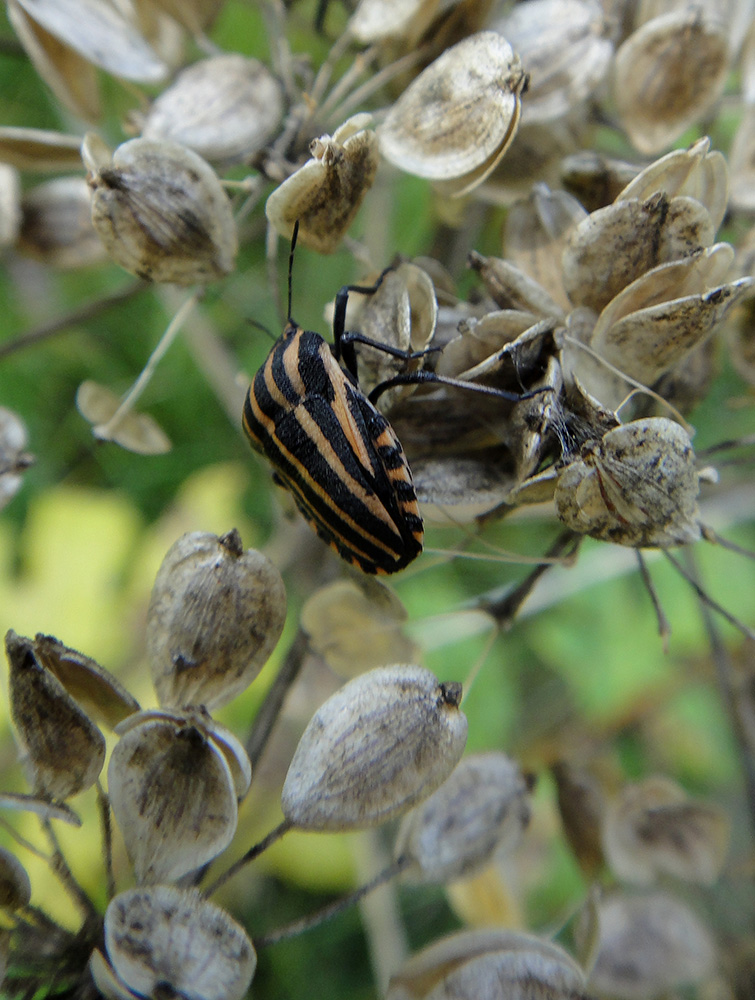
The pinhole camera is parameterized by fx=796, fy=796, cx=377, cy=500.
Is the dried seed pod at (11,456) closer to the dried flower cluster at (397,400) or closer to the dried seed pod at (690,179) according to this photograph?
the dried flower cluster at (397,400)

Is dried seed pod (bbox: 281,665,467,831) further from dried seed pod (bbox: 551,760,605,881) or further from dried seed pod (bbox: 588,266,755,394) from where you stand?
dried seed pod (bbox: 551,760,605,881)

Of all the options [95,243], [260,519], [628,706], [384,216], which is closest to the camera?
[95,243]

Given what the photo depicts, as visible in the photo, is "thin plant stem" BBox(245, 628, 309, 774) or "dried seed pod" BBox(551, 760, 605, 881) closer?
"thin plant stem" BBox(245, 628, 309, 774)

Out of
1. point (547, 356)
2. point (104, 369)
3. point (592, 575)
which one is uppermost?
point (547, 356)

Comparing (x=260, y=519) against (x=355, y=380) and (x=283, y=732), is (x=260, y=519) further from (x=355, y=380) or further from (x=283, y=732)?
(x=355, y=380)

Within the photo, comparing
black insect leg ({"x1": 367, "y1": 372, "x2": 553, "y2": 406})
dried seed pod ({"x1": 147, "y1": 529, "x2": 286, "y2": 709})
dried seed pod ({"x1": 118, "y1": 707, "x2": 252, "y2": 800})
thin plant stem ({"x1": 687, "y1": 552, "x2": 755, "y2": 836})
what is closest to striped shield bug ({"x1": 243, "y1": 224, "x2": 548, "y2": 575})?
black insect leg ({"x1": 367, "y1": 372, "x2": 553, "y2": 406})

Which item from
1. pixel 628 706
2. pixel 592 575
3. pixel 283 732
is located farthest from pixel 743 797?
pixel 283 732

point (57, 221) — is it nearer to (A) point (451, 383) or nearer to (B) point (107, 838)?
(A) point (451, 383)
